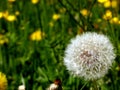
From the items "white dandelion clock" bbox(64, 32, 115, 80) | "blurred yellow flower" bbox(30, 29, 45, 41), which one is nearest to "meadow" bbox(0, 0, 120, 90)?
"blurred yellow flower" bbox(30, 29, 45, 41)

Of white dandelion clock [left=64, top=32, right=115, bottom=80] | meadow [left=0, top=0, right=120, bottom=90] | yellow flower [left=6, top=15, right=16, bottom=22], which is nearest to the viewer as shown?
white dandelion clock [left=64, top=32, right=115, bottom=80]

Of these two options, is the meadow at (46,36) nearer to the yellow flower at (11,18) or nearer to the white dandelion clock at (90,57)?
the yellow flower at (11,18)

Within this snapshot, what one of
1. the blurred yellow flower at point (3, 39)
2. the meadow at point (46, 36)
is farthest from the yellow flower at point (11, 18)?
the blurred yellow flower at point (3, 39)

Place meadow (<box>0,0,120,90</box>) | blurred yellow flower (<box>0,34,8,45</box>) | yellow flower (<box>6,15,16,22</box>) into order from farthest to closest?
yellow flower (<box>6,15,16,22</box>), blurred yellow flower (<box>0,34,8,45</box>), meadow (<box>0,0,120,90</box>)

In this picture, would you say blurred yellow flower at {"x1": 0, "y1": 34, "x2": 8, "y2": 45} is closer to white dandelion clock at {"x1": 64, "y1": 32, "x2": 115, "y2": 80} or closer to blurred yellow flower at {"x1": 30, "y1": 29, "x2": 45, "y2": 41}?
blurred yellow flower at {"x1": 30, "y1": 29, "x2": 45, "y2": 41}

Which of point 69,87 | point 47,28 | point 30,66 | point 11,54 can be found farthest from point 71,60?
point 47,28

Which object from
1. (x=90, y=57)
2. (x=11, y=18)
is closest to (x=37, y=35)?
(x=11, y=18)

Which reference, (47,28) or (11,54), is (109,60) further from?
(47,28)
